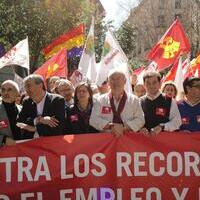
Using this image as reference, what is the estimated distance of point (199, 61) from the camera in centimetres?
1265

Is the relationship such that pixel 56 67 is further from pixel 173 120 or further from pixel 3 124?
pixel 173 120

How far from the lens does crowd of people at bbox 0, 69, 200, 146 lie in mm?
6707

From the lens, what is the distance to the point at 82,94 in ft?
23.8

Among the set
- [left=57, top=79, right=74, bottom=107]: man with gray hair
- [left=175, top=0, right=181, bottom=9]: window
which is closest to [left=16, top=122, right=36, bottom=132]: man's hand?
[left=57, top=79, right=74, bottom=107]: man with gray hair

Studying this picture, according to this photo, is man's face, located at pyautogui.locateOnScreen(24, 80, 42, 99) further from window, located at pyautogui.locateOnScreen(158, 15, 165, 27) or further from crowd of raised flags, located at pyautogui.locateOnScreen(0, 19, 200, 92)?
window, located at pyautogui.locateOnScreen(158, 15, 165, 27)

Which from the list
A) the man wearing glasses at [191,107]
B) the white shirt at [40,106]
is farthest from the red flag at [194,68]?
the white shirt at [40,106]

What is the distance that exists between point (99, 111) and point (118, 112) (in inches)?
9.5

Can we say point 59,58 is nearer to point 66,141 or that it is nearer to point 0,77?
point 66,141

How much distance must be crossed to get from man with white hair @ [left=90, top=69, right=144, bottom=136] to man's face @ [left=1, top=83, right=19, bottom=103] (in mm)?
1138

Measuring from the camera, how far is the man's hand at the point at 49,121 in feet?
22.0

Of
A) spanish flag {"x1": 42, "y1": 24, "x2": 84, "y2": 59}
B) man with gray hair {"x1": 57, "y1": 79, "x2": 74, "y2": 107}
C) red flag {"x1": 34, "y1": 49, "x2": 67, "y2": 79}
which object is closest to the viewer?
man with gray hair {"x1": 57, "y1": 79, "x2": 74, "y2": 107}

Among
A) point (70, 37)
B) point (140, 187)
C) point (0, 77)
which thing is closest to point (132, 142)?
point (140, 187)

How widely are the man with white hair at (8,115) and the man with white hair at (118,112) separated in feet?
3.42

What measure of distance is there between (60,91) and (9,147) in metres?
1.62
